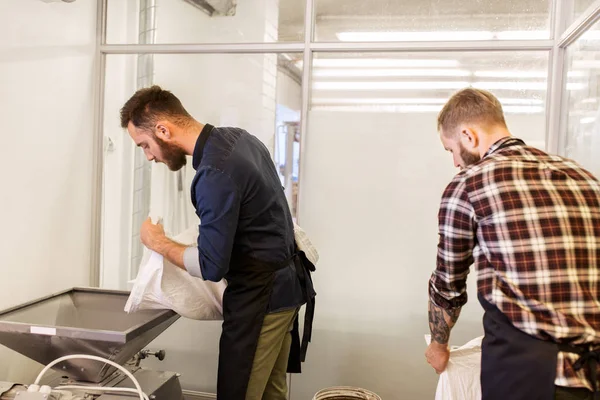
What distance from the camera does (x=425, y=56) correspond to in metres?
2.32

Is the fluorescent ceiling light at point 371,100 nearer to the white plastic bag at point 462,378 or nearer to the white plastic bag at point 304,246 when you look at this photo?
the white plastic bag at point 304,246

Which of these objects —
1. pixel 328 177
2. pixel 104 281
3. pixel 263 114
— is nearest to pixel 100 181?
pixel 104 281

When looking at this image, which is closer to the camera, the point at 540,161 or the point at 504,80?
the point at 540,161

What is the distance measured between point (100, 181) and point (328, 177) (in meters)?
1.20

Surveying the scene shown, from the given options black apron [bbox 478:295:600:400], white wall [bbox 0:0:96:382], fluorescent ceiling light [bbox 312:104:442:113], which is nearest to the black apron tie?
black apron [bbox 478:295:600:400]

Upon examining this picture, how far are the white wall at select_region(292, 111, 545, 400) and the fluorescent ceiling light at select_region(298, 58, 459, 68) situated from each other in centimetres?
23

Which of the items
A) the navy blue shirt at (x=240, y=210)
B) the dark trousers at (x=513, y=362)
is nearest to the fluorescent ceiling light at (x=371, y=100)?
the navy blue shirt at (x=240, y=210)

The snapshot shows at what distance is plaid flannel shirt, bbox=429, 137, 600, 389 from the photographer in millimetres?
1061

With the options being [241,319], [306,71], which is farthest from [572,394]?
[306,71]

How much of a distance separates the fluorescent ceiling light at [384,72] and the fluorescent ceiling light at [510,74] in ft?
0.20

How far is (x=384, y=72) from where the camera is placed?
2.36 m

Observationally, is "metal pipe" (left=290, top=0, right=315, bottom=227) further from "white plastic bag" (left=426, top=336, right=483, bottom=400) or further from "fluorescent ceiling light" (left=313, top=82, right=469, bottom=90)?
"white plastic bag" (left=426, top=336, right=483, bottom=400)

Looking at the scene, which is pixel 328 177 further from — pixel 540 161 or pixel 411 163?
pixel 540 161

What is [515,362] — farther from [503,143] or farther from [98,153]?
[98,153]
